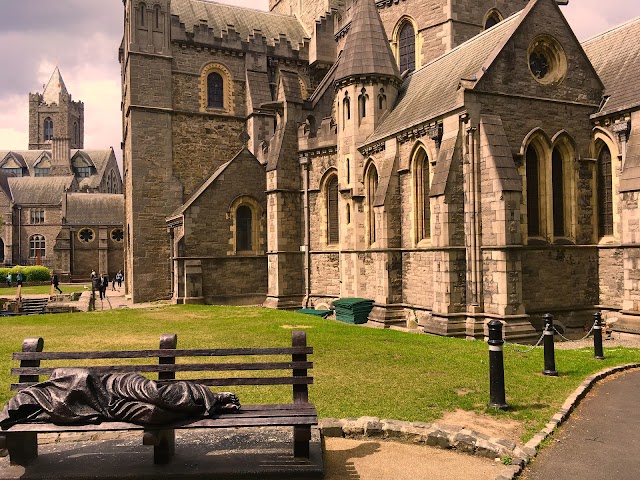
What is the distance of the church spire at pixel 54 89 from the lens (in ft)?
299

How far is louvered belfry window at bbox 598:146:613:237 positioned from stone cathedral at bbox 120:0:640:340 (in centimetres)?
5

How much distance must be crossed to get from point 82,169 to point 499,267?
84418mm

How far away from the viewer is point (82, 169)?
84.8m

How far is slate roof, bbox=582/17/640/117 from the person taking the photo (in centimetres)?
1608

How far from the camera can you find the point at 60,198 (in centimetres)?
6875

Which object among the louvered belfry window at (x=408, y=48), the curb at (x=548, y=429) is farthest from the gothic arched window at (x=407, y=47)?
the curb at (x=548, y=429)

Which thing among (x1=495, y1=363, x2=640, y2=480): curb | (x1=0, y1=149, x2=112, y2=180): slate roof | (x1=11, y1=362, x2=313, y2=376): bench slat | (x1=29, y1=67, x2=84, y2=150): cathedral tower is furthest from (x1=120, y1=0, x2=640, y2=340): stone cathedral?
(x1=29, y1=67, x2=84, y2=150): cathedral tower

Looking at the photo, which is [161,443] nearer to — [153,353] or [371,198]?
[153,353]

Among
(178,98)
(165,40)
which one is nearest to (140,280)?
A: (178,98)

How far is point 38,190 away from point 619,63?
234 feet

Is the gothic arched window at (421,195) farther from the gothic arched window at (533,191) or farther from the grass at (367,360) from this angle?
the grass at (367,360)

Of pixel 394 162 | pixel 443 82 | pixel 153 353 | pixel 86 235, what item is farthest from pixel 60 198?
pixel 153 353

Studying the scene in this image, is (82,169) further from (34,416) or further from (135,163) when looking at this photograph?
(34,416)

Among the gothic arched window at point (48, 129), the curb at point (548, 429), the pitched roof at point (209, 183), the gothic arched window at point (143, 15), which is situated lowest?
the curb at point (548, 429)
